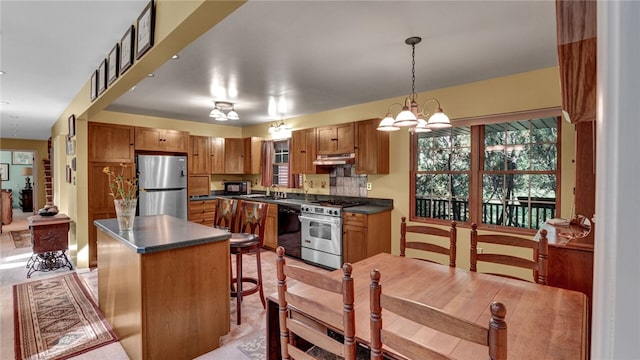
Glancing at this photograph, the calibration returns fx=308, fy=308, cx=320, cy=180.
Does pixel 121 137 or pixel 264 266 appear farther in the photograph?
pixel 121 137

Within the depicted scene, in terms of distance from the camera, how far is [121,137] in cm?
480

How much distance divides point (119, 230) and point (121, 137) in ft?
9.60

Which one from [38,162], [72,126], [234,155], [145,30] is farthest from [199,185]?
[38,162]

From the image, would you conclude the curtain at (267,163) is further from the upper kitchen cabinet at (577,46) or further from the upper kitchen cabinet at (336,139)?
the upper kitchen cabinet at (577,46)

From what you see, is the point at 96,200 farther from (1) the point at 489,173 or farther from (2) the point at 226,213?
(1) the point at 489,173

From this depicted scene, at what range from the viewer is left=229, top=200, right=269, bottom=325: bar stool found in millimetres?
2807

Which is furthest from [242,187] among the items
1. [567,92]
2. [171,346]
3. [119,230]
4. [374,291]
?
[567,92]

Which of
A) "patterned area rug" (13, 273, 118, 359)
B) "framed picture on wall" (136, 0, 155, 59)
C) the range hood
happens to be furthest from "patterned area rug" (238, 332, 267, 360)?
the range hood

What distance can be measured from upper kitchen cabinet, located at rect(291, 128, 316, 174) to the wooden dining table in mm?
3160

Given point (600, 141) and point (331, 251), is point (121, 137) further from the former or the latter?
point (600, 141)

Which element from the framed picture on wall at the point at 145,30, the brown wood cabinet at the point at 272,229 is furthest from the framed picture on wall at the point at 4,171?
the framed picture on wall at the point at 145,30

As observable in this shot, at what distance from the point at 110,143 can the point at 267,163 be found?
264 centimetres

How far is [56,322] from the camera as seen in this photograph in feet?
9.27

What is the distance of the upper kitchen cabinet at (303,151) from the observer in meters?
5.10
